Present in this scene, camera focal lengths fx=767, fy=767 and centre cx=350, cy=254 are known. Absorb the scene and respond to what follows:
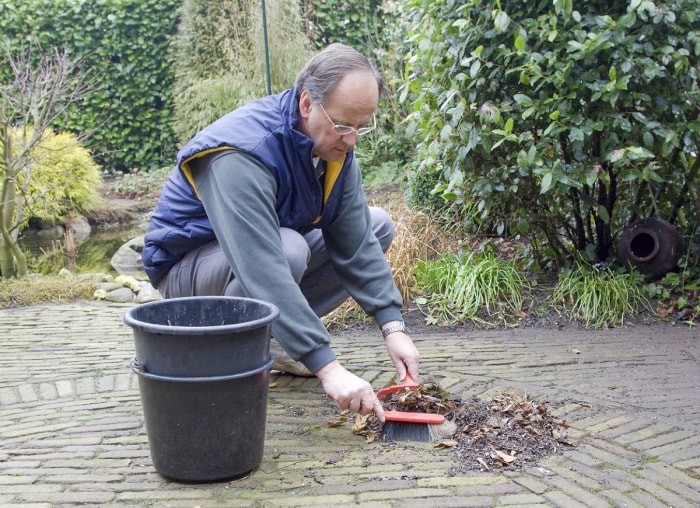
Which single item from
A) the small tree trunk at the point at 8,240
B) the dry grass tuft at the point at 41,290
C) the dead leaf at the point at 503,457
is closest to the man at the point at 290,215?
the dead leaf at the point at 503,457

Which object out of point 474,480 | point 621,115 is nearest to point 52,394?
point 474,480

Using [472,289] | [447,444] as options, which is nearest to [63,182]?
[472,289]

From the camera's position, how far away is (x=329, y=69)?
2.62 m

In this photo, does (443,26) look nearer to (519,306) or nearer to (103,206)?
(519,306)

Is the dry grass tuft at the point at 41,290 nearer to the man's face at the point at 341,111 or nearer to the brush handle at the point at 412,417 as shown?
the man's face at the point at 341,111

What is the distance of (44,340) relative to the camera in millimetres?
4441

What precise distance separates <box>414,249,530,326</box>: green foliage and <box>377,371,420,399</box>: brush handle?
1.70 meters

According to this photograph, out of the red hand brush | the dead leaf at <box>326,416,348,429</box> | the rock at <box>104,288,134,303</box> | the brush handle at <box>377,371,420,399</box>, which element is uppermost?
the brush handle at <box>377,371,420,399</box>

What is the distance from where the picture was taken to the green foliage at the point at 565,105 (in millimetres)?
4121

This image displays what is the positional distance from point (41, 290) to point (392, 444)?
Answer: 3.83m

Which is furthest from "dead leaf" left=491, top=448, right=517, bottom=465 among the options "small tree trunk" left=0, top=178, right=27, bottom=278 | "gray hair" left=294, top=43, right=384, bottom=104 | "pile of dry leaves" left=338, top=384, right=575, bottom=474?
"small tree trunk" left=0, top=178, right=27, bottom=278

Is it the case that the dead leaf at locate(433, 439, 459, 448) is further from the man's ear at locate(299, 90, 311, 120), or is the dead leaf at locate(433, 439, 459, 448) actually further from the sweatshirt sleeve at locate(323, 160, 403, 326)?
the man's ear at locate(299, 90, 311, 120)

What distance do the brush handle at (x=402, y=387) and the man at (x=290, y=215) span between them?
41 millimetres

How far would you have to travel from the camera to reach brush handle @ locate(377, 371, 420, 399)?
281cm
